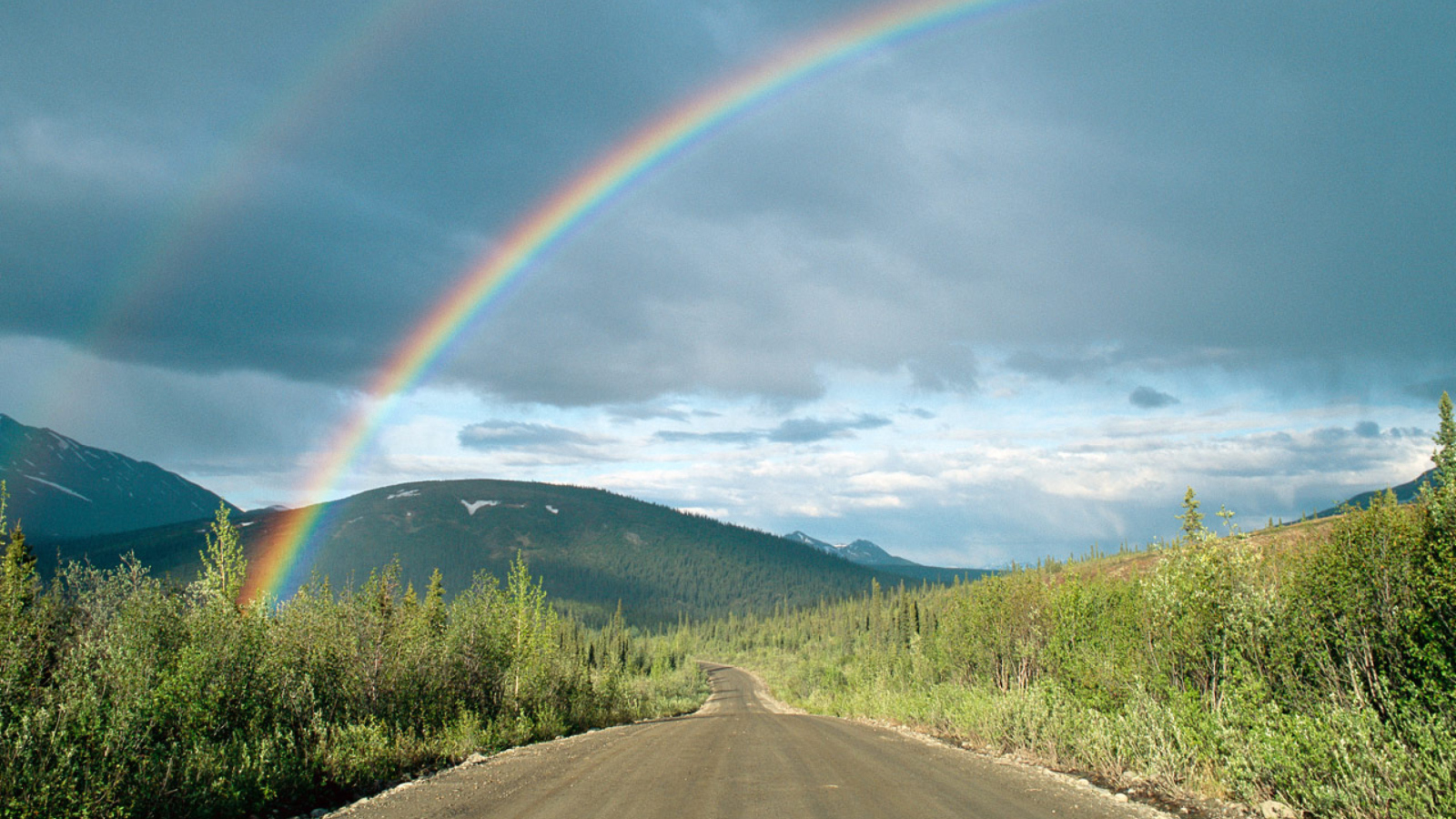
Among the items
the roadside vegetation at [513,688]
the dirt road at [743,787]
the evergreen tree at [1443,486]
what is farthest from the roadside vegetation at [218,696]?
the evergreen tree at [1443,486]

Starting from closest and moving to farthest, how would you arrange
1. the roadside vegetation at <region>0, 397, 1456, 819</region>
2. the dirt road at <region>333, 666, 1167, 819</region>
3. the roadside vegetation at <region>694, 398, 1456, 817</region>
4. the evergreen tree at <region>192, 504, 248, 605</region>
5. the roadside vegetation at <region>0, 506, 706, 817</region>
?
the roadside vegetation at <region>0, 506, 706, 817</region>, the roadside vegetation at <region>0, 397, 1456, 819</region>, the roadside vegetation at <region>694, 398, 1456, 817</region>, the dirt road at <region>333, 666, 1167, 819</region>, the evergreen tree at <region>192, 504, 248, 605</region>

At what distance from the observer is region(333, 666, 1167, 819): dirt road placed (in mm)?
10430

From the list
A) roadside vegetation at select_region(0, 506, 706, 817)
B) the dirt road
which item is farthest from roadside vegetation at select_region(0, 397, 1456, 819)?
the dirt road

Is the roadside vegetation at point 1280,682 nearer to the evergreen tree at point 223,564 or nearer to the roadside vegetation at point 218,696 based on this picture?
the roadside vegetation at point 218,696

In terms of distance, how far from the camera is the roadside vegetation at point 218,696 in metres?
9.30

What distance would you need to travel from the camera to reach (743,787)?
1244 cm

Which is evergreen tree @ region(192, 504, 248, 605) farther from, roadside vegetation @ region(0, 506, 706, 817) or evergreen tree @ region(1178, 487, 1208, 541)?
evergreen tree @ region(1178, 487, 1208, 541)

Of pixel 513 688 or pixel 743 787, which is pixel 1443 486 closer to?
pixel 743 787

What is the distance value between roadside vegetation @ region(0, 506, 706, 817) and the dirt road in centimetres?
148

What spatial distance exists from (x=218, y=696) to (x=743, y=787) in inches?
356

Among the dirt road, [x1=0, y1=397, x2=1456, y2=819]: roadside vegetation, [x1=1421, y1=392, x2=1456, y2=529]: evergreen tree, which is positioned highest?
[x1=1421, y1=392, x2=1456, y2=529]: evergreen tree

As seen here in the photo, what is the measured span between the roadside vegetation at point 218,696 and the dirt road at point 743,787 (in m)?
1.48

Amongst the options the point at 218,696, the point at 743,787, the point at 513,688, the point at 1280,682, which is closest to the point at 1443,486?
the point at 1280,682

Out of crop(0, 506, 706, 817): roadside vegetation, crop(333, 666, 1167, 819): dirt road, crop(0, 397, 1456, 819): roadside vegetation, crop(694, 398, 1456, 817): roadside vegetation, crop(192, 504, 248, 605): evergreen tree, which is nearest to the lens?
crop(0, 506, 706, 817): roadside vegetation
